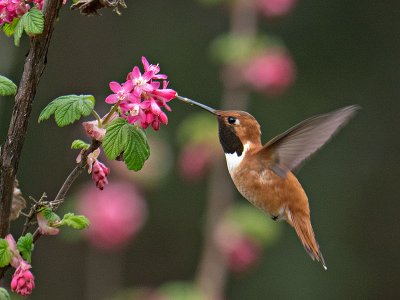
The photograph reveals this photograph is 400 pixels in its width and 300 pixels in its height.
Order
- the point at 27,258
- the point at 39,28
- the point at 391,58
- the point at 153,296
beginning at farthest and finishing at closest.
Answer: the point at 391,58, the point at 153,296, the point at 27,258, the point at 39,28

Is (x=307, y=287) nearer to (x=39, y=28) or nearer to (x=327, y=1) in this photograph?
(x=327, y=1)

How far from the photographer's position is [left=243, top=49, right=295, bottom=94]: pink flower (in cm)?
499

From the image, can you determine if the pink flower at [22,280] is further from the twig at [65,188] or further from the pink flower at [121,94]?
the pink flower at [121,94]

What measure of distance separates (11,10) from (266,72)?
3.21 metres

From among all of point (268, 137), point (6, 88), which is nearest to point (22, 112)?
point (6, 88)

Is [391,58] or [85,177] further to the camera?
[391,58]

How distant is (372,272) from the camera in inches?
352

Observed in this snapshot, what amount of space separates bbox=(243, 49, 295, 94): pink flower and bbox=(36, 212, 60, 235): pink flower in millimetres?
3158

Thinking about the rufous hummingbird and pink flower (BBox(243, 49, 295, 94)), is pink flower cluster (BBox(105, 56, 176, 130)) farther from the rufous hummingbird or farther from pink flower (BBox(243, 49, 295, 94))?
pink flower (BBox(243, 49, 295, 94))

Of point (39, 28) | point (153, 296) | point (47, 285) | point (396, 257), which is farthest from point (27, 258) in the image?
point (396, 257)

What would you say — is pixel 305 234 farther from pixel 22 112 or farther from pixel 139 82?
pixel 22 112

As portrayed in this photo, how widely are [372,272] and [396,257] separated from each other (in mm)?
402

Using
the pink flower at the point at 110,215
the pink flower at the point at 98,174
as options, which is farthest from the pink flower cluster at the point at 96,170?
the pink flower at the point at 110,215

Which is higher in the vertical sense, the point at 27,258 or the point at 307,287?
the point at 27,258
